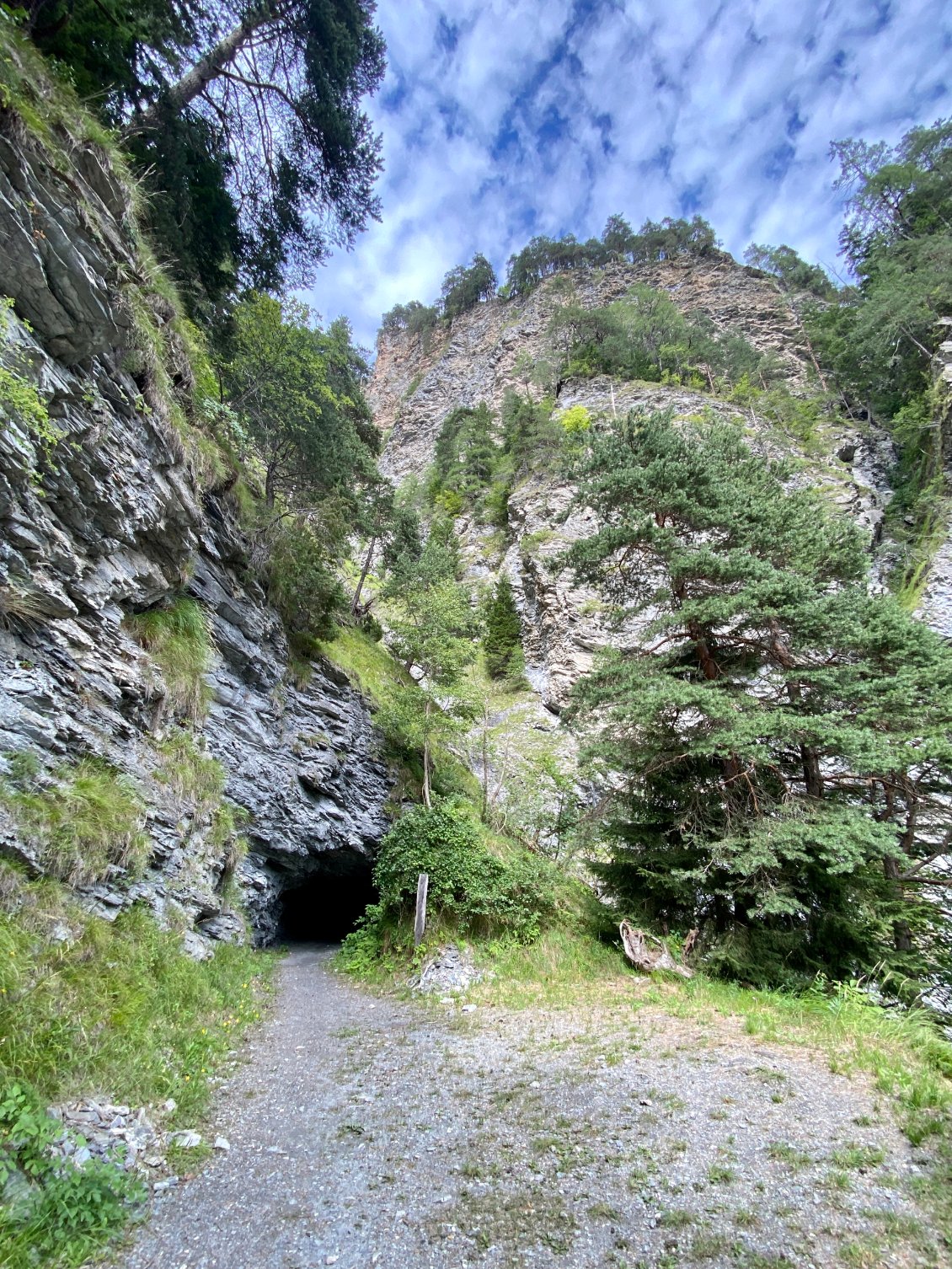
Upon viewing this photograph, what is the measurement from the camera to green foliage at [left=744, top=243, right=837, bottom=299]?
151ft

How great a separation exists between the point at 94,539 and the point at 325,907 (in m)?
15.6

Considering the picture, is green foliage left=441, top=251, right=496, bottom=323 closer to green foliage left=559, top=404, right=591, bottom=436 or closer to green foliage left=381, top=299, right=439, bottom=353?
green foliage left=381, top=299, right=439, bottom=353

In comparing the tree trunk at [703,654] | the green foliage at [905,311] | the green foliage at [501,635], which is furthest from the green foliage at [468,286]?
the tree trunk at [703,654]

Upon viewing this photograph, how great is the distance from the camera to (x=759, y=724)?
24.9 feet

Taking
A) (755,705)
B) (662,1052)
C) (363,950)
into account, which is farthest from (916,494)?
(363,950)

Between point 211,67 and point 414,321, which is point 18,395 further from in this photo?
point 414,321

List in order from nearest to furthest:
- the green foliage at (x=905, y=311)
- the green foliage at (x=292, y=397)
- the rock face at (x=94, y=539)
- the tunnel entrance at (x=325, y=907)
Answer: the rock face at (x=94, y=539) → the green foliage at (x=292, y=397) → the tunnel entrance at (x=325, y=907) → the green foliage at (x=905, y=311)

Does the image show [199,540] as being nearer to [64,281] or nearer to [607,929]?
[64,281]

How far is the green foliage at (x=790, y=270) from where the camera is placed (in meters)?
46.0

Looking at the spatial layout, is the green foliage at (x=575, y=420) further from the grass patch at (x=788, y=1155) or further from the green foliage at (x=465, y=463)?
the grass patch at (x=788, y=1155)

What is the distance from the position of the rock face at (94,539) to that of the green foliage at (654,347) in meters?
33.2

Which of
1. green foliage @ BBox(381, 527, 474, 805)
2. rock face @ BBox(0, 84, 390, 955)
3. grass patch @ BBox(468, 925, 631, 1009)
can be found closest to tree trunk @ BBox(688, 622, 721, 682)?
grass patch @ BBox(468, 925, 631, 1009)

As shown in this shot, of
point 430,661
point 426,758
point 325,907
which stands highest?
point 430,661

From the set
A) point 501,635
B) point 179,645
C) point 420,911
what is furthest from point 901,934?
point 501,635
